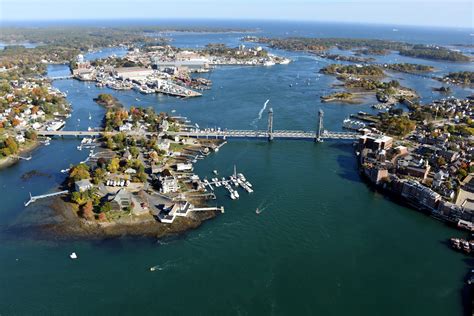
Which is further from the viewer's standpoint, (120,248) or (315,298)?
(120,248)

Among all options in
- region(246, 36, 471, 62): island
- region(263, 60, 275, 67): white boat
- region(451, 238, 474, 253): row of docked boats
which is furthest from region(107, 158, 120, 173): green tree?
region(246, 36, 471, 62): island

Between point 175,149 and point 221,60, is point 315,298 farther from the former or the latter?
point 221,60

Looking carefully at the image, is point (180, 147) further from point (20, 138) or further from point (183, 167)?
point (20, 138)

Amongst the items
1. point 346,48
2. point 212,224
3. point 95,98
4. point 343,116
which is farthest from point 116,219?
point 346,48

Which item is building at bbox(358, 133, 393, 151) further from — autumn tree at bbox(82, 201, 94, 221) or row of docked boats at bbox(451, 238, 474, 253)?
autumn tree at bbox(82, 201, 94, 221)

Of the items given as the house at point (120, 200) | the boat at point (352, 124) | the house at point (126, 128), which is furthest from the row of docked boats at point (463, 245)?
the house at point (126, 128)

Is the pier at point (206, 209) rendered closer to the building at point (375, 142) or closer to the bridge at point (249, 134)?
the bridge at point (249, 134)

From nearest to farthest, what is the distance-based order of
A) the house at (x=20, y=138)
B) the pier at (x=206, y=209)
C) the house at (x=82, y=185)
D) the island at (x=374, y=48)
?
the pier at (x=206, y=209) < the house at (x=82, y=185) < the house at (x=20, y=138) < the island at (x=374, y=48)

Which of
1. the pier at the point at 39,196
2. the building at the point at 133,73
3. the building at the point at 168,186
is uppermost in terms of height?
the building at the point at 133,73
